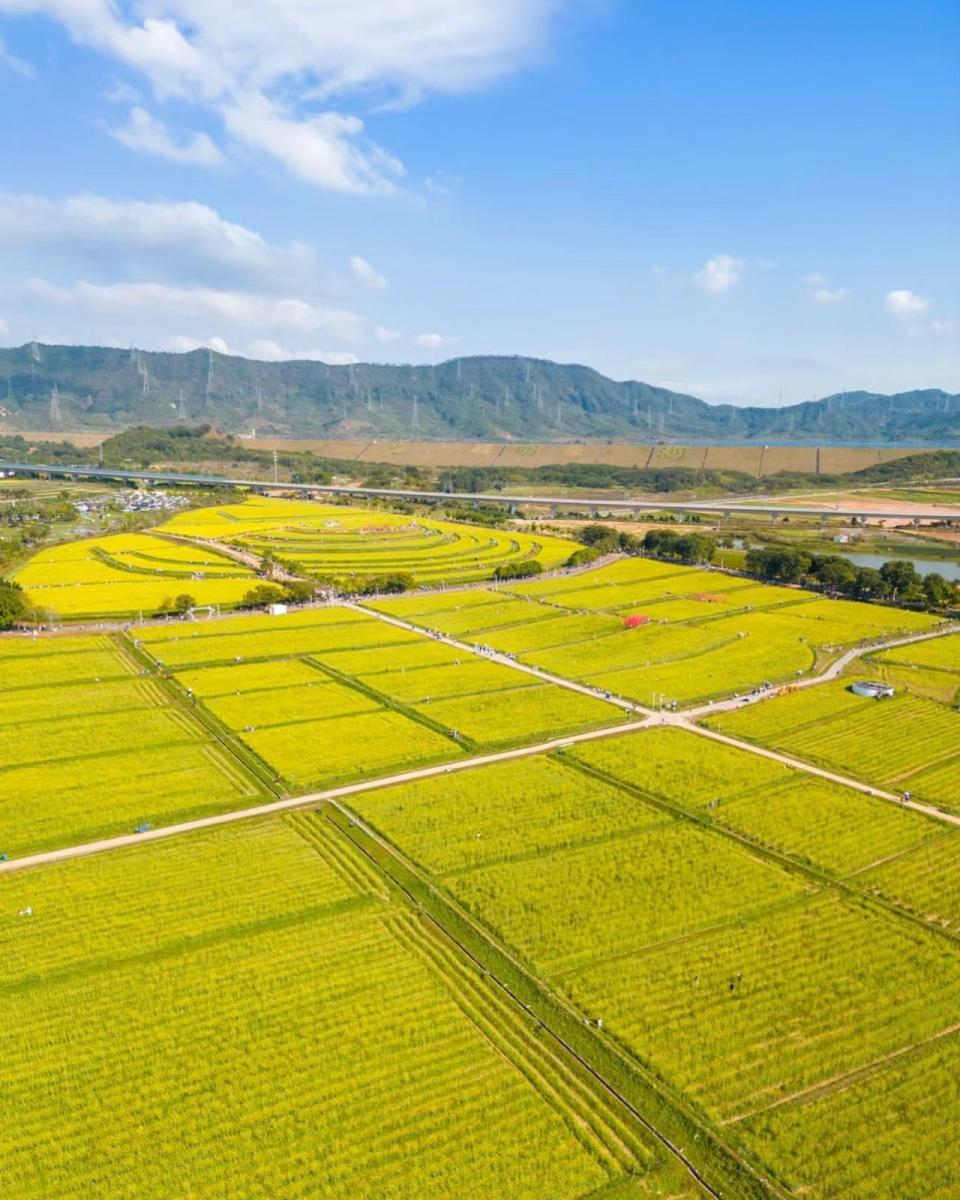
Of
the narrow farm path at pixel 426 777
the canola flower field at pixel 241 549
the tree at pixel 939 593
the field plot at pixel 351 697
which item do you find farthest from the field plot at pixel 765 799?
the tree at pixel 939 593

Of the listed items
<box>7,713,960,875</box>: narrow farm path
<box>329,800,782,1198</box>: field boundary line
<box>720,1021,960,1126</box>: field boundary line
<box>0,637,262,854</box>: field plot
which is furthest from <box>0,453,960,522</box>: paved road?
<box>720,1021,960,1126</box>: field boundary line

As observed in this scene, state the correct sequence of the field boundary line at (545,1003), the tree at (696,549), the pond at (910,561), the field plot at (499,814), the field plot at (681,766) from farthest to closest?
the pond at (910,561), the tree at (696,549), the field plot at (681,766), the field plot at (499,814), the field boundary line at (545,1003)

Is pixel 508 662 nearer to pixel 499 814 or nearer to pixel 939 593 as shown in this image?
pixel 499 814

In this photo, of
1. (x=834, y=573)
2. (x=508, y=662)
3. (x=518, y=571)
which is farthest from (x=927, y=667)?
(x=518, y=571)

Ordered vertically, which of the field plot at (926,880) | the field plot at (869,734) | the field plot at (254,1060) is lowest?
the field plot at (254,1060)

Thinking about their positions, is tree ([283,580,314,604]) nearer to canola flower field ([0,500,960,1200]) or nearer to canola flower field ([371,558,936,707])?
canola flower field ([371,558,936,707])

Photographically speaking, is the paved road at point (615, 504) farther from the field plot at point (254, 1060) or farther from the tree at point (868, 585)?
the field plot at point (254, 1060)
